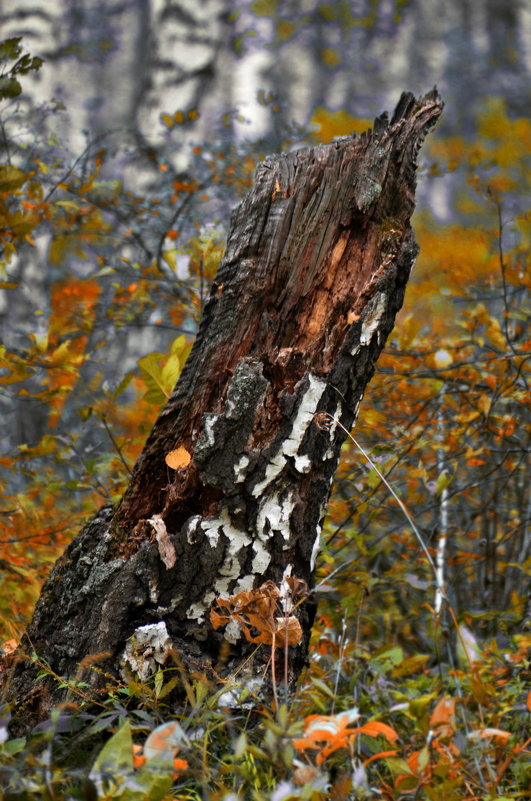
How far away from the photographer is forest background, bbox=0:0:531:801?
58.4 inches

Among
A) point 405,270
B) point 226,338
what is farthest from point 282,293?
point 405,270

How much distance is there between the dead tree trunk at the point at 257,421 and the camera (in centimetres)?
121

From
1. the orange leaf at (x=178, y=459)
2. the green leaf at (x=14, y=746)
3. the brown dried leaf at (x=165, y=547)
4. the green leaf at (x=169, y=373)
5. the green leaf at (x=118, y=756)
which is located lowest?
the green leaf at (x=14, y=746)

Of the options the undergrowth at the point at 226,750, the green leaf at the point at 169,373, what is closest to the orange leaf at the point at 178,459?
the green leaf at the point at 169,373

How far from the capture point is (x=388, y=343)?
244cm

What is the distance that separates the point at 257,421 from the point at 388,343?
1313mm

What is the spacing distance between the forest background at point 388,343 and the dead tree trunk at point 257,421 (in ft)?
0.54

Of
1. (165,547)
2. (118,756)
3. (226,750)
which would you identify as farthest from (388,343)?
(118,756)

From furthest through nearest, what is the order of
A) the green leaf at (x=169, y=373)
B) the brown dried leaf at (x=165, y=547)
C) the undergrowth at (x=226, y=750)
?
1. the green leaf at (x=169, y=373)
2. the brown dried leaf at (x=165, y=547)
3. the undergrowth at (x=226, y=750)

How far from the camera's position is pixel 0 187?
1.20 m

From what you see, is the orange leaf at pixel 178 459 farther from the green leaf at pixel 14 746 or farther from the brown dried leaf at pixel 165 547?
the green leaf at pixel 14 746

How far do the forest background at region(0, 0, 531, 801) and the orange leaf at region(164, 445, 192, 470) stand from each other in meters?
0.27

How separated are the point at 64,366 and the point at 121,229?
3313mm

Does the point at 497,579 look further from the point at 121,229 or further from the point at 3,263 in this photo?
the point at 121,229
